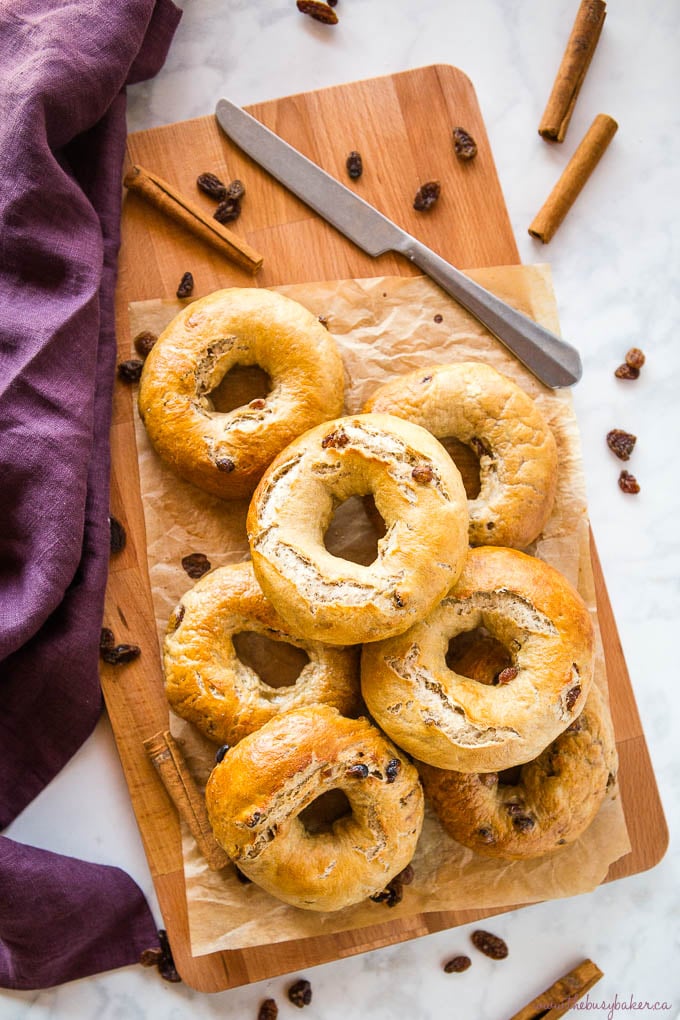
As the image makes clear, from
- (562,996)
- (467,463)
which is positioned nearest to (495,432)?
(467,463)

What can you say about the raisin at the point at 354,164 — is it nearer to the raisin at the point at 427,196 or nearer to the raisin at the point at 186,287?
the raisin at the point at 427,196

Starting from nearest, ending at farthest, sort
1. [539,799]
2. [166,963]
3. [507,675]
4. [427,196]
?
[507,675]
[539,799]
[166,963]
[427,196]

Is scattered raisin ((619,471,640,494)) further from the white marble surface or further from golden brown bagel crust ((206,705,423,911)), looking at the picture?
golden brown bagel crust ((206,705,423,911))

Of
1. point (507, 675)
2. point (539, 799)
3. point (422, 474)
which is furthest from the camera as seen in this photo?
point (539, 799)

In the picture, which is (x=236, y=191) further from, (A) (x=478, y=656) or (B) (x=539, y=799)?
(B) (x=539, y=799)

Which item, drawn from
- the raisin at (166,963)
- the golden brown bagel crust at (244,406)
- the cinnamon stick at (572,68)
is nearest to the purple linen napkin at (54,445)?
the raisin at (166,963)

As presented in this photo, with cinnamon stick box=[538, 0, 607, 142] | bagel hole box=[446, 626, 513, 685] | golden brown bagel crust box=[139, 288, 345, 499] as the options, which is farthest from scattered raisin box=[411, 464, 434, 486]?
cinnamon stick box=[538, 0, 607, 142]

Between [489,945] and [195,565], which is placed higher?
[195,565]
